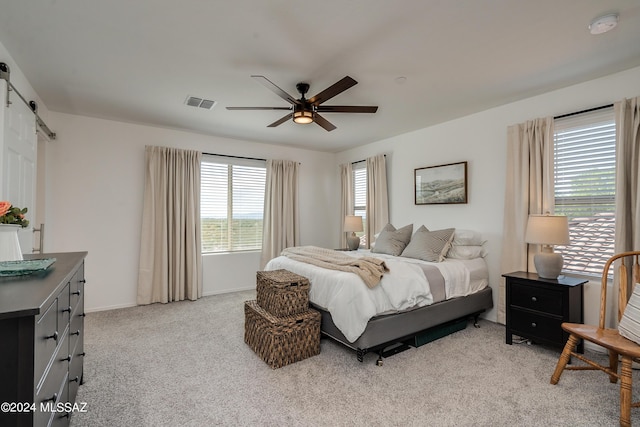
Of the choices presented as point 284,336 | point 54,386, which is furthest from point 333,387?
point 54,386

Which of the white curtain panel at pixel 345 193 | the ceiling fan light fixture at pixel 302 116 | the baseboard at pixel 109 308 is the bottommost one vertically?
the baseboard at pixel 109 308

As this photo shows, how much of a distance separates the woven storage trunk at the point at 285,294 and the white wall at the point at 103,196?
7.77ft

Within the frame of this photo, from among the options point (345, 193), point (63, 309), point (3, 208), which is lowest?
point (63, 309)

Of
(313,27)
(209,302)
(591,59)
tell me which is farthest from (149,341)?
(591,59)

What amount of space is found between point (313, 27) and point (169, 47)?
115 centimetres

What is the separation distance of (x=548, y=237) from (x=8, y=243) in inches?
150

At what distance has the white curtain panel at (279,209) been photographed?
5387 millimetres

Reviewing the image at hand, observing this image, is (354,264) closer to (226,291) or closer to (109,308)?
(226,291)

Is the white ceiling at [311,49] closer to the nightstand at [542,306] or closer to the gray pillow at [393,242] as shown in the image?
the gray pillow at [393,242]

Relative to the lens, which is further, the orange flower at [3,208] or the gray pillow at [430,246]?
the gray pillow at [430,246]

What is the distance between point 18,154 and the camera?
2.60 metres

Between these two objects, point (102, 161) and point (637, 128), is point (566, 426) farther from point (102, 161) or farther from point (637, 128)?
point (102, 161)

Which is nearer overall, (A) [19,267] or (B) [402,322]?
(A) [19,267]

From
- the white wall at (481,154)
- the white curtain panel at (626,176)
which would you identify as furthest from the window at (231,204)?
the white curtain panel at (626,176)
